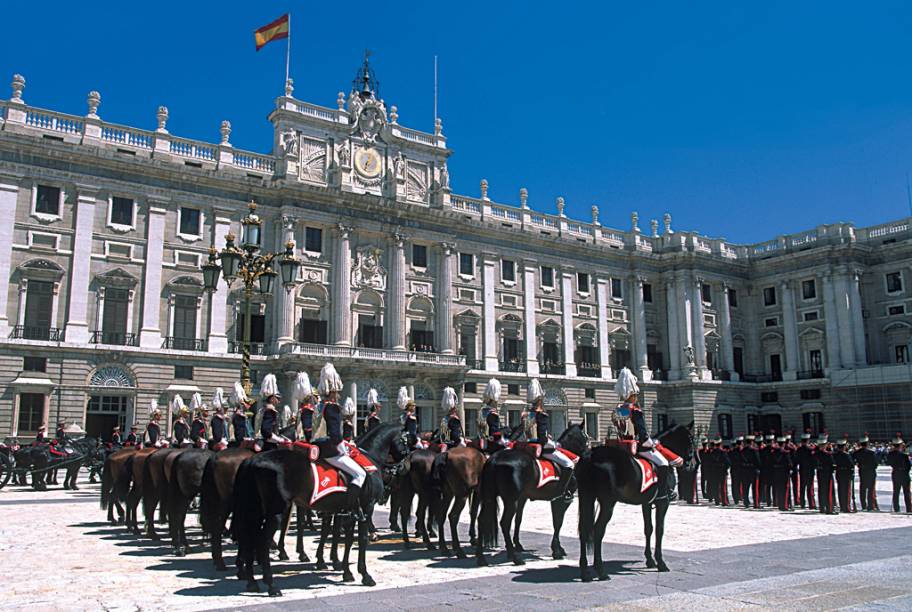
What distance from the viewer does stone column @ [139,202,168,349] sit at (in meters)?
36.2

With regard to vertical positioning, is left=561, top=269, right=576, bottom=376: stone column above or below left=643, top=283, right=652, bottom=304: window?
below

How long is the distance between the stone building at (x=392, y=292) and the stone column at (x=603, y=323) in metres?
0.15

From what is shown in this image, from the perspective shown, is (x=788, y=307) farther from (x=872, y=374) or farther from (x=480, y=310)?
(x=480, y=310)

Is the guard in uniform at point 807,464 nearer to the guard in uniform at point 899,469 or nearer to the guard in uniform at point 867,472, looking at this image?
the guard in uniform at point 867,472

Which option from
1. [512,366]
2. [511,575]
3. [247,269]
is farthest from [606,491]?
[512,366]

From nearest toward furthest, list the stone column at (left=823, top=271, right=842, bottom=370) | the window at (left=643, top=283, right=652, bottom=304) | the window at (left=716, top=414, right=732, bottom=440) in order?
the stone column at (left=823, top=271, right=842, bottom=370)
the window at (left=716, top=414, right=732, bottom=440)
the window at (left=643, top=283, right=652, bottom=304)

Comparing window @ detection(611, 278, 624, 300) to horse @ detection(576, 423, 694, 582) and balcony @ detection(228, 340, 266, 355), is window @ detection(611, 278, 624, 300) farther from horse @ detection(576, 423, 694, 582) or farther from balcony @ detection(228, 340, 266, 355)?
horse @ detection(576, 423, 694, 582)

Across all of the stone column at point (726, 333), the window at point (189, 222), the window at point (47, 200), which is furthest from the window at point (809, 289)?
the window at point (47, 200)

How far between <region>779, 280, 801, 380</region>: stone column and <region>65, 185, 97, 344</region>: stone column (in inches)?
1740

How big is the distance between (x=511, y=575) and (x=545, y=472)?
7.04 ft

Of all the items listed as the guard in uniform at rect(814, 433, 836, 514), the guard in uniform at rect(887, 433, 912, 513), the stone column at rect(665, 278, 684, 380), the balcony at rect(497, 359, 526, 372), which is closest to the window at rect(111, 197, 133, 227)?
the balcony at rect(497, 359, 526, 372)

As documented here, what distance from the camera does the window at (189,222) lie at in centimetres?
3803

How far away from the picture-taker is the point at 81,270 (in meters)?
35.2

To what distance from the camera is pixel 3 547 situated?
12172mm
